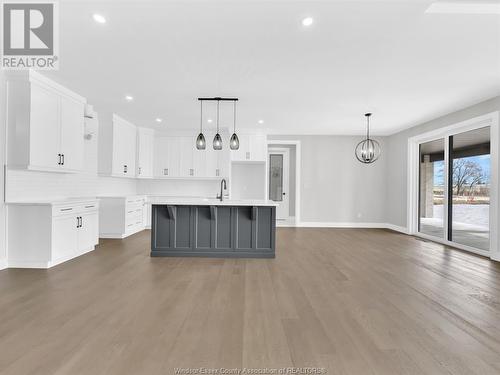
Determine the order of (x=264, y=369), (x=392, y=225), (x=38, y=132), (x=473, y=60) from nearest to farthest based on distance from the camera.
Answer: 1. (x=264, y=369)
2. (x=473, y=60)
3. (x=38, y=132)
4. (x=392, y=225)

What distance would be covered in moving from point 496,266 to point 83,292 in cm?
547

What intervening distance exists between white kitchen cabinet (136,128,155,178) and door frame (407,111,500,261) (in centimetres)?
662

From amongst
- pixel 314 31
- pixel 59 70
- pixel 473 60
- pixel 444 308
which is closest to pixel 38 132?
pixel 59 70

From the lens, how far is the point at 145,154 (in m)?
7.60

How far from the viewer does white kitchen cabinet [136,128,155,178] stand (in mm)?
7395

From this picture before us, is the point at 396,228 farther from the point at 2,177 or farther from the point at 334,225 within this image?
the point at 2,177

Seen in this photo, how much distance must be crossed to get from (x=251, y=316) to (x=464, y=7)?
319 cm

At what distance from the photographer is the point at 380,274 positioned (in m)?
3.77

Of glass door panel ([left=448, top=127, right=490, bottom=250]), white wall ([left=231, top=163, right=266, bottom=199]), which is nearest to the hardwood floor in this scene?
glass door panel ([left=448, top=127, right=490, bottom=250])

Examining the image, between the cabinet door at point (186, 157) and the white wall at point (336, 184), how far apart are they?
2.25 metres

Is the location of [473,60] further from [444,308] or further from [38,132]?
[38,132]

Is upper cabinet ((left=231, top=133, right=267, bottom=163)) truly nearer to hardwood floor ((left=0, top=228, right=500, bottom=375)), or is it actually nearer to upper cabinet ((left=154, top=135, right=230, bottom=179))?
upper cabinet ((left=154, top=135, right=230, bottom=179))

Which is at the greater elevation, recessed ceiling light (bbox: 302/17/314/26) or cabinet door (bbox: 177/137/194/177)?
recessed ceiling light (bbox: 302/17/314/26)

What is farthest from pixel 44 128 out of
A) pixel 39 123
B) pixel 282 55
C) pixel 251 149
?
pixel 251 149
